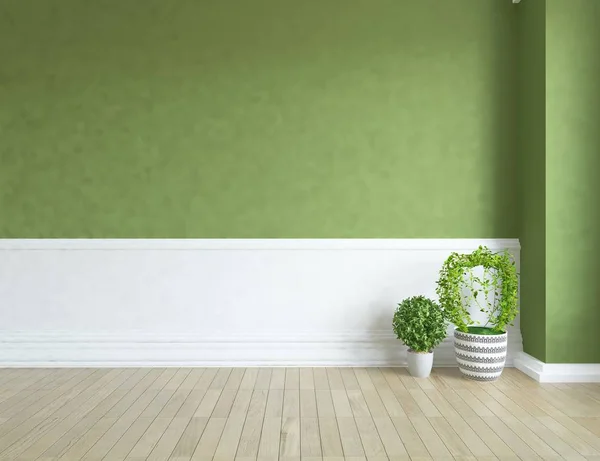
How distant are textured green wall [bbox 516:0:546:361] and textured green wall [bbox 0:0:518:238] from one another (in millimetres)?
86

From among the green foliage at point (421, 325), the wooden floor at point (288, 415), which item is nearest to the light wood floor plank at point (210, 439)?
the wooden floor at point (288, 415)

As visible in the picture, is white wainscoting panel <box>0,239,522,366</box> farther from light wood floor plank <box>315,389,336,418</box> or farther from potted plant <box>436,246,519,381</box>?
light wood floor plank <box>315,389,336,418</box>

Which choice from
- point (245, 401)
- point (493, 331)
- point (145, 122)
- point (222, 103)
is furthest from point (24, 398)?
point (493, 331)

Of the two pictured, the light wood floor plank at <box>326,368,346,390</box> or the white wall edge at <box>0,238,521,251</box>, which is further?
the white wall edge at <box>0,238,521,251</box>

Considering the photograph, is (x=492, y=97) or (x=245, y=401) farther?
(x=492, y=97)

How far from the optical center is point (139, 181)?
375cm

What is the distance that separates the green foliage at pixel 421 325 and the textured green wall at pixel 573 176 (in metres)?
0.67

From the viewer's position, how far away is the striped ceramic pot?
3.31m

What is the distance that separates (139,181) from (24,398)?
1517 mm

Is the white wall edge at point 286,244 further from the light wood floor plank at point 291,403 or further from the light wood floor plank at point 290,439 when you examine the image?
the light wood floor plank at point 290,439

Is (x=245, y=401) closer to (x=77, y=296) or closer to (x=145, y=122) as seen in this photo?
(x=77, y=296)

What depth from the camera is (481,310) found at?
11.4 ft

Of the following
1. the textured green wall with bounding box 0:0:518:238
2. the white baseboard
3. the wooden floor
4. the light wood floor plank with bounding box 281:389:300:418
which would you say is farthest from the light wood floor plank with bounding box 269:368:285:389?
the white baseboard

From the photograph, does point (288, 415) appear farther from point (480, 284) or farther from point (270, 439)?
point (480, 284)
